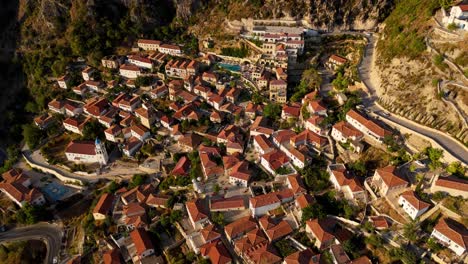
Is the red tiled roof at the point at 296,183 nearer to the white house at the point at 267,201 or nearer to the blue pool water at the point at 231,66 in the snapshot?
the white house at the point at 267,201

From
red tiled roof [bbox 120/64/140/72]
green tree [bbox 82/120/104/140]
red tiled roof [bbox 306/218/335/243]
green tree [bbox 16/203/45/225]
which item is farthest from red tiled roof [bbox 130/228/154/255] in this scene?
red tiled roof [bbox 120/64/140/72]

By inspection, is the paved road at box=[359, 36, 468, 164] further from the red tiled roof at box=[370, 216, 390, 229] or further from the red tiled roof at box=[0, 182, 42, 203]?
the red tiled roof at box=[0, 182, 42, 203]

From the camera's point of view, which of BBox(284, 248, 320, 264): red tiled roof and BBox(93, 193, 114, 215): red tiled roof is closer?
BBox(284, 248, 320, 264): red tiled roof

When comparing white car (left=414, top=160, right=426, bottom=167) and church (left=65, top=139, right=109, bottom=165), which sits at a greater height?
white car (left=414, top=160, right=426, bottom=167)

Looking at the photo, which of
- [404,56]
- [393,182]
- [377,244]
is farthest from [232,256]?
[404,56]

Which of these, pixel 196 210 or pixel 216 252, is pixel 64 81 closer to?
pixel 196 210

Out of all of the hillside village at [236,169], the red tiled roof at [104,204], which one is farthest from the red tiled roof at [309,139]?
the red tiled roof at [104,204]

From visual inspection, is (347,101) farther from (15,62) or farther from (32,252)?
(15,62)
